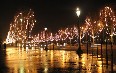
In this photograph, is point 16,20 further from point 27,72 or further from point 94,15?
point 27,72

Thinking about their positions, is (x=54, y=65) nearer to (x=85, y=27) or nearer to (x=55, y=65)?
(x=55, y=65)

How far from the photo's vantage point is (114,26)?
91.3 metres

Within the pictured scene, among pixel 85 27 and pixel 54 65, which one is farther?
pixel 85 27

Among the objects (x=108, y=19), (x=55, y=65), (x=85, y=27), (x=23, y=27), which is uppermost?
(x=23, y=27)

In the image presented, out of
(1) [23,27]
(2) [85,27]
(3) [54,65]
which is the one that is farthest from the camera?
(1) [23,27]

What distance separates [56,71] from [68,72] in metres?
0.74

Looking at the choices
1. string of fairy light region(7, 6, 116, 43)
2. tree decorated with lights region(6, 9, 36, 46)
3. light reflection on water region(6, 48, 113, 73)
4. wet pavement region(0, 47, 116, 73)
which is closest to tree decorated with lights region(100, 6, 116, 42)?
string of fairy light region(7, 6, 116, 43)

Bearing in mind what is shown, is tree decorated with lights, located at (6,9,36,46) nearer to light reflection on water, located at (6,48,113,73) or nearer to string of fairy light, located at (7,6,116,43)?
string of fairy light, located at (7,6,116,43)

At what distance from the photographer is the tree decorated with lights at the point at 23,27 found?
126688mm

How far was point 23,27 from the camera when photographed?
5197 inches

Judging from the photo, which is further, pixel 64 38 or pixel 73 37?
pixel 64 38

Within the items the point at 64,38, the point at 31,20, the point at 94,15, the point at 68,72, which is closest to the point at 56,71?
the point at 68,72

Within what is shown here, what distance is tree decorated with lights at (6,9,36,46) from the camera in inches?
4988

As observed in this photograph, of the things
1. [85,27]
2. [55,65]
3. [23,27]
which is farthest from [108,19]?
[55,65]
